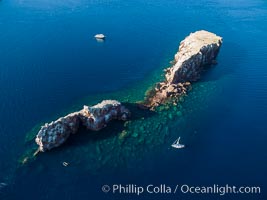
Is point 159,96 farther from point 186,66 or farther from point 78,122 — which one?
point 78,122

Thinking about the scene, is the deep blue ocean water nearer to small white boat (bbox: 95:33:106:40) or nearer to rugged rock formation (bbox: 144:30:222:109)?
small white boat (bbox: 95:33:106:40)

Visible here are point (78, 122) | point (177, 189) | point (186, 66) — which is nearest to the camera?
point (177, 189)

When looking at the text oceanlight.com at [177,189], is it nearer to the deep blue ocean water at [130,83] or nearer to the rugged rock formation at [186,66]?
the deep blue ocean water at [130,83]

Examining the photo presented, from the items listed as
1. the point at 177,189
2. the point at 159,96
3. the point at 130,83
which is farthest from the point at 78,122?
the point at 177,189

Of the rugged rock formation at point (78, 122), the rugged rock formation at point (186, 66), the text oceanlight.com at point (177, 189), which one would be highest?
the rugged rock formation at point (186, 66)

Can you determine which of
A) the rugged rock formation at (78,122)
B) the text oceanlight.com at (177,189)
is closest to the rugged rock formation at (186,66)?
the rugged rock formation at (78,122)

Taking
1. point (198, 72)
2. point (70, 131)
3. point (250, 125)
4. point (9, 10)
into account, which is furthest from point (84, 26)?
point (250, 125)

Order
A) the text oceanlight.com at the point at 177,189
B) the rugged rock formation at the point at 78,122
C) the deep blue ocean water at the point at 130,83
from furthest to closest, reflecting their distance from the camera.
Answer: the rugged rock formation at the point at 78,122 < the deep blue ocean water at the point at 130,83 < the text oceanlight.com at the point at 177,189
